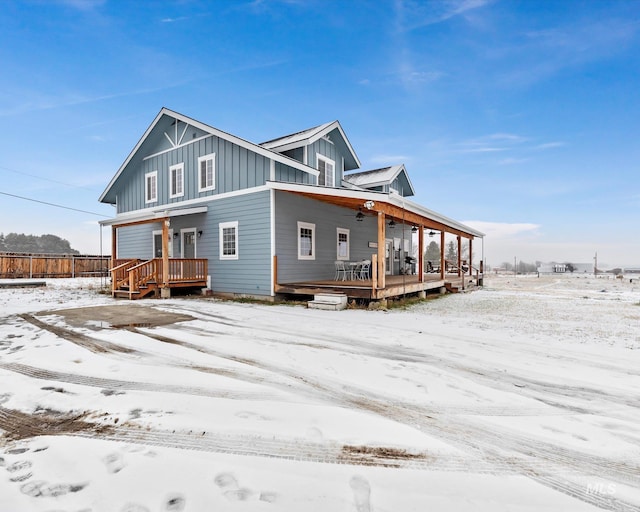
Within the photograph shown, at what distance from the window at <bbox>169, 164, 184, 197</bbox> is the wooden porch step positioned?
26.1 ft

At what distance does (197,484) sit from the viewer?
5.86 ft

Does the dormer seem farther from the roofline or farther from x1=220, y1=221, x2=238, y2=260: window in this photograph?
x1=220, y1=221, x2=238, y2=260: window

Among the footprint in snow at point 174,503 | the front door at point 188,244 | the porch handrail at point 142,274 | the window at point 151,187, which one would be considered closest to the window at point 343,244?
the front door at point 188,244

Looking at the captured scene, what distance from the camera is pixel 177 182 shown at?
1352 centimetres

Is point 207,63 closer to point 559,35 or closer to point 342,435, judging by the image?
point 559,35

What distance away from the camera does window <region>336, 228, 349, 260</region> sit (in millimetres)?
13822

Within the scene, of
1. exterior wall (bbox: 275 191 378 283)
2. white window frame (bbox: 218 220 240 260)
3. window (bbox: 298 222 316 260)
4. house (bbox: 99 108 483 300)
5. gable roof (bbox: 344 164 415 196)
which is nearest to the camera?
house (bbox: 99 108 483 300)

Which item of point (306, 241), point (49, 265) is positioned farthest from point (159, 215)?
point (49, 265)

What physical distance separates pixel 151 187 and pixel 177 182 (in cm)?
196

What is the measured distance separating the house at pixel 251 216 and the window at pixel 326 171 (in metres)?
0.04

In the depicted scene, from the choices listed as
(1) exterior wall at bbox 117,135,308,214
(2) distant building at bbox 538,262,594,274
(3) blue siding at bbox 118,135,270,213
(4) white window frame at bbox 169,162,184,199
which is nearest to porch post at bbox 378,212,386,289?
(1) exterior wall at bbox 117,135,308,214

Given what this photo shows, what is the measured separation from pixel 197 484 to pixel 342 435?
3.35 feet

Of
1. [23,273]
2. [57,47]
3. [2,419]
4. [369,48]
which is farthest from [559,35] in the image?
[23,273]

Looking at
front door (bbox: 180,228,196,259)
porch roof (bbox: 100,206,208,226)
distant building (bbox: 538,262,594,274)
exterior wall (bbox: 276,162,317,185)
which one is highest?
exterior wall (bbox: 276,162,317,185)
